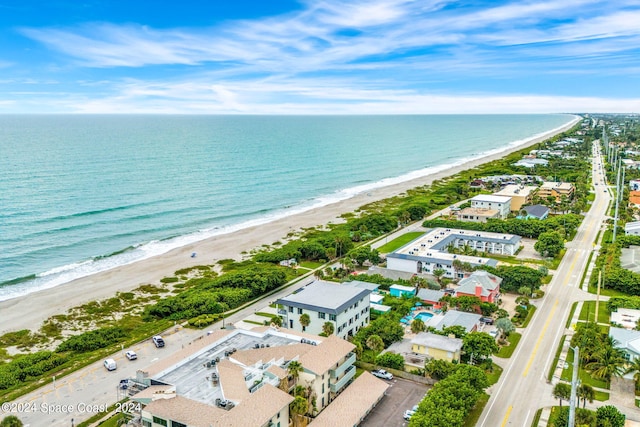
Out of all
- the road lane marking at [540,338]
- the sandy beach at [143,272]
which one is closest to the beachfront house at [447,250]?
the road lane marking at [540,338]

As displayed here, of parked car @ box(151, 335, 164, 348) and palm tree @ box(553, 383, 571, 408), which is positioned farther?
parked car @ box(151, 335, 164, 348)

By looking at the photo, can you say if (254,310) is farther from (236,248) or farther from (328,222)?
(328,222)

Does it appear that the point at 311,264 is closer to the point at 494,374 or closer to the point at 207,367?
the point at 494,374

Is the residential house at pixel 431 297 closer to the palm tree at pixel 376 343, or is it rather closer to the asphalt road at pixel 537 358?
the asphalt road at pixel 537 358

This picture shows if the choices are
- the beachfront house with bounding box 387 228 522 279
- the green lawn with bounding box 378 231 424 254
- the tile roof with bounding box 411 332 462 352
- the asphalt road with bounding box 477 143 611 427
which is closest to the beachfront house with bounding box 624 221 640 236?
the asphalt road with bounding box 477 143 611 427

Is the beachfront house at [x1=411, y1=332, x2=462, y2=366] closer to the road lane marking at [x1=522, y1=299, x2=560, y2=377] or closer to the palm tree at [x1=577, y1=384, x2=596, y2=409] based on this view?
the road lane marking at [x1=522, y1=299, x2=560, y2=377]

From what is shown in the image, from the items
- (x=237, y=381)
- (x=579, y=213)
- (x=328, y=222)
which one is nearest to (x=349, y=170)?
(x=328, y=222)
